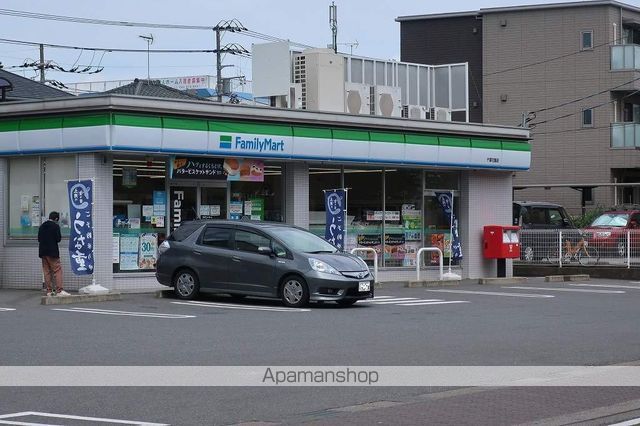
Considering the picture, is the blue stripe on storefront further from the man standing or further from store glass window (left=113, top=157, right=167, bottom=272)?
the man standing

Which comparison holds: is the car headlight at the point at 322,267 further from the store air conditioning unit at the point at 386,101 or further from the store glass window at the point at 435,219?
the store air conditioning unit at the point at 386,101

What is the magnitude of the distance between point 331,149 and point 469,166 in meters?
5.07

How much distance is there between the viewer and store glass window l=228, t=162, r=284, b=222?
26.1 metres

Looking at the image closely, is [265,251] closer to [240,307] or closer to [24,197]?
[240,307]

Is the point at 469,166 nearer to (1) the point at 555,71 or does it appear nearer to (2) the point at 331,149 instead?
(2) the point at 331,149

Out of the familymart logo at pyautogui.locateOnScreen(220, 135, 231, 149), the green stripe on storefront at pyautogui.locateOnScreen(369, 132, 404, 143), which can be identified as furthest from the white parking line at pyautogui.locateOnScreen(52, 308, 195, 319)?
the green stripe on storefront at pyautogui.locateOnScreen(369, 132, 404, 143)

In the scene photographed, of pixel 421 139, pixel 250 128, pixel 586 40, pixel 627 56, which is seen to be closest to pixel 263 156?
pixel 250 128

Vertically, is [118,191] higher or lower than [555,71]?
lower

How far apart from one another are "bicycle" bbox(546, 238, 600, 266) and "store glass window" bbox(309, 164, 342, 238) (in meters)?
9.03

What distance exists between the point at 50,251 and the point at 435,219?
12466 mm

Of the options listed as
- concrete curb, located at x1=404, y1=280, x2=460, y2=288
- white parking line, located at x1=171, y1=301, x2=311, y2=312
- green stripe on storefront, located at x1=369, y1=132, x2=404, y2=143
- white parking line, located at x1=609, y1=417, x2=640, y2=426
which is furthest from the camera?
green stripe on storefront, located at x1=369, y1=132, x2=404, y2=143

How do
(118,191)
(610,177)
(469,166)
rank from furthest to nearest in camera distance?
1. (610,177)
2. (469,166)
3. (118,191)

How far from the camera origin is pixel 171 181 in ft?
81.3

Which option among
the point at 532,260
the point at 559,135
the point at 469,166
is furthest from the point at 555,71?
the point at 469,166
